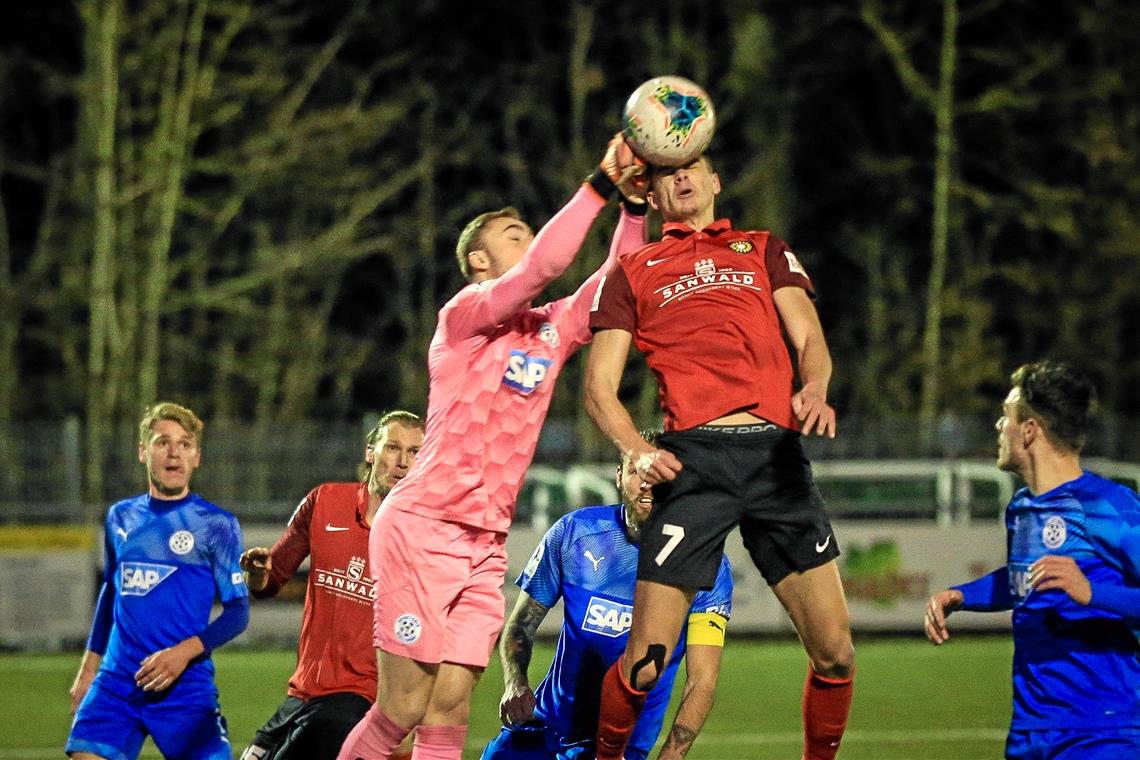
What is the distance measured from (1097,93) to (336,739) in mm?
20071

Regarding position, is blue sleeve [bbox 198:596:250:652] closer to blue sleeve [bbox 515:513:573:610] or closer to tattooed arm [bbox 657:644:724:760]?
blue sleeve [bbox 515:513:573:610]

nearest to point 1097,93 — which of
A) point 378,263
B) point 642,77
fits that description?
point 642,77

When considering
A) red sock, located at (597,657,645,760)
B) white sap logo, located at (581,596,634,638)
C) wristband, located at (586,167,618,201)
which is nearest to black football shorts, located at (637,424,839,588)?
red sock, located at (597,657,645,760)

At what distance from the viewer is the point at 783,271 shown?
552 cm

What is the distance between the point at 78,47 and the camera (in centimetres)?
2272

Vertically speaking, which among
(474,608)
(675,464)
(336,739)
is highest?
(675,464)

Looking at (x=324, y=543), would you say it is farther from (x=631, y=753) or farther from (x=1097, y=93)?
(x=1097, y=93)

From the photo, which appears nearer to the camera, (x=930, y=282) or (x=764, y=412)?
(x=764, y=412)

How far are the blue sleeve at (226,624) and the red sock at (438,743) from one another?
1.19 metres

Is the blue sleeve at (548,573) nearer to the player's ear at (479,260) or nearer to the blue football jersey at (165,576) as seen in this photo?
the player's ear at (479,260)

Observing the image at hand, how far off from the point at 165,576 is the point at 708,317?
2.64 meters

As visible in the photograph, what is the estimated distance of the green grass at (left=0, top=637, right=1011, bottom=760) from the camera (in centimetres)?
1002

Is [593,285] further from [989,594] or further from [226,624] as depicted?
[226,624]

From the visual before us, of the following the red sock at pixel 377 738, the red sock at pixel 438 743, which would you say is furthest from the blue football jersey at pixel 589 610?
the red sock at pixel 377 738
